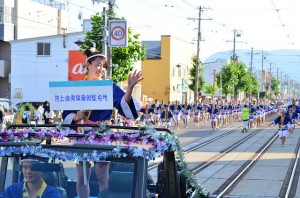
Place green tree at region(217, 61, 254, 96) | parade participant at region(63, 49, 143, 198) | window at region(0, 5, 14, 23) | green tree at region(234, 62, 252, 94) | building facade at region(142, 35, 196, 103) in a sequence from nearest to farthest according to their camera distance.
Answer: parade participant at region(63, 49, 143, 198) → window at region(0, 5, 14, 23) → building facade at region(142, 35, 196, 103) → green tree at region(217, 61, 254, 96) → green tree at region(234, 62, 252, 94)

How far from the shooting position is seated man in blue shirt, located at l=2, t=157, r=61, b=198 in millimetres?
4309

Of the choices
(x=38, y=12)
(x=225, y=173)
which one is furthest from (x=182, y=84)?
(x=225, y=173)

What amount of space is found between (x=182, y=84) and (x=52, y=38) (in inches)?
898

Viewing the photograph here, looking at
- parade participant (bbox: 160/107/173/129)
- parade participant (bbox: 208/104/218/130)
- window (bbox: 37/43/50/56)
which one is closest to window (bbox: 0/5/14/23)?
window (bbox: 37/43/50/56)

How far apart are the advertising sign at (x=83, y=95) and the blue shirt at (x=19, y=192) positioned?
104cm

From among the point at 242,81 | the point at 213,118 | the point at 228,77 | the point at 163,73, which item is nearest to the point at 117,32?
the point at 213,118

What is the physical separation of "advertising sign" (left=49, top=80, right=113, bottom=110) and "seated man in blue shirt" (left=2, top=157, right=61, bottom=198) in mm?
1010

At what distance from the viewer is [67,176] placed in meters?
4.56

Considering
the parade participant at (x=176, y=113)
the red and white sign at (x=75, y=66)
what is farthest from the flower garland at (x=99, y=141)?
the parade participant at (x=176, y=113)

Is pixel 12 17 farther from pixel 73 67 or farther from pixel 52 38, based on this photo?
pixel 73 67

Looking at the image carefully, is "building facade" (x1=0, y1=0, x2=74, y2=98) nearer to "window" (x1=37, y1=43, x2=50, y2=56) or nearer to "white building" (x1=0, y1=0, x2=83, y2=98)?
"white building" (x1=0, y1=0, x2=83, y2=98)

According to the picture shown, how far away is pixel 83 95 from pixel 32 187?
1142mm

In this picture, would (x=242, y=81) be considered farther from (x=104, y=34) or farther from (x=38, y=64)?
(x=104, y=34)

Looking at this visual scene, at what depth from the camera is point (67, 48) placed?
42812mm
